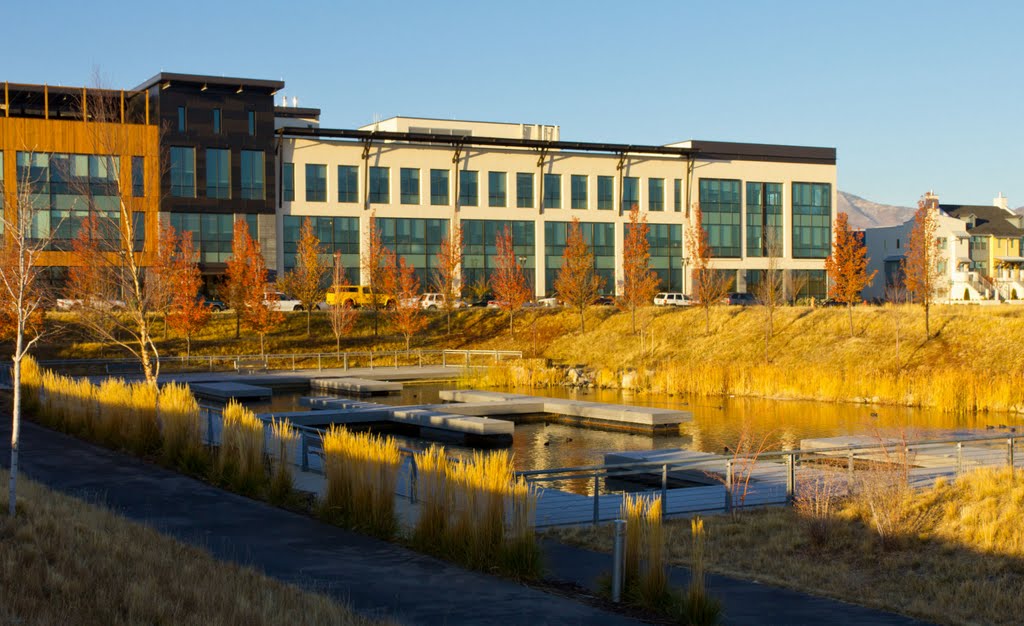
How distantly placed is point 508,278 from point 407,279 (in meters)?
6.73

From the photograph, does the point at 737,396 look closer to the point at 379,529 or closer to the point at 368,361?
the point at 368,361

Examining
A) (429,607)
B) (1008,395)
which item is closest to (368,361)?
(1008,395)

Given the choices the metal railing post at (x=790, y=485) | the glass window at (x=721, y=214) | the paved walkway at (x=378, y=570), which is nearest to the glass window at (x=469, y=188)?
the glass window at (x=721, y=214)

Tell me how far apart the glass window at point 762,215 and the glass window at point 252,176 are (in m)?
37.8

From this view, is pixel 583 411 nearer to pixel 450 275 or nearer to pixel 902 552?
pixel 902 552

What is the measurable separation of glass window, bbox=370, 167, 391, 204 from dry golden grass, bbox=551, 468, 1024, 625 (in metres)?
57.9

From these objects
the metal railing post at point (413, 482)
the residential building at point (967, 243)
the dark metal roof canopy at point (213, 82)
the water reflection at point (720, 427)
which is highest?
the dark metal roof canopy at point (213, 82)

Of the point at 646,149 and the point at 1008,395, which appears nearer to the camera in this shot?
the point at 1008,395

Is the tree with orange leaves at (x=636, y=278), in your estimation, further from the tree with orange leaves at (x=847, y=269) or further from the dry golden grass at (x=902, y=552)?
the dry golden grass at (x=902, y=552)

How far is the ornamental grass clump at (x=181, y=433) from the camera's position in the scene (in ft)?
58.4

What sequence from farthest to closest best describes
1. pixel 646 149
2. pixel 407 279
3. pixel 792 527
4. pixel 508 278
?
pixel 646 149 → pixel 508 278 → pixel 407 279 → pixel 792 527

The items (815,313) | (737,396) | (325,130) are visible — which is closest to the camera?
(737,396)

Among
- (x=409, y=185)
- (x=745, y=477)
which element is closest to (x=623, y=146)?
(x=409, y=185)

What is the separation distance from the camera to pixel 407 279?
57.9m
